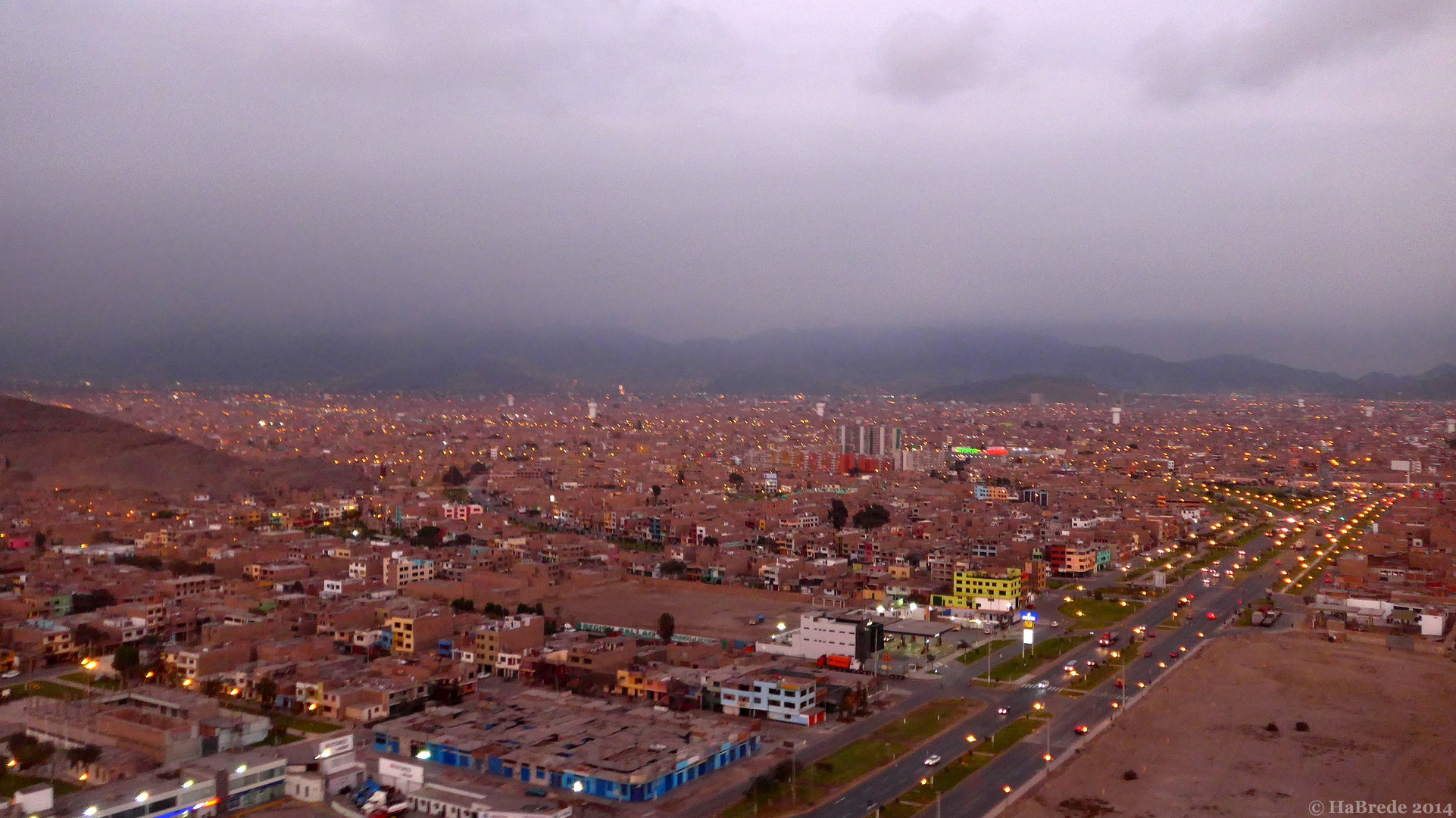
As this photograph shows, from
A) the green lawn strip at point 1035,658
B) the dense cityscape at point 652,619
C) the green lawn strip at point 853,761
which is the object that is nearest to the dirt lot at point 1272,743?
the dense cityscape at point 652,619

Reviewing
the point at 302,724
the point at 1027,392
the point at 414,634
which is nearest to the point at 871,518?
the point at 414,634

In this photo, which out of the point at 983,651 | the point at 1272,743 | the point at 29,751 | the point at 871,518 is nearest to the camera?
the point at 29,751

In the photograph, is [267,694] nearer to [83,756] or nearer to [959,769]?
[83,756]

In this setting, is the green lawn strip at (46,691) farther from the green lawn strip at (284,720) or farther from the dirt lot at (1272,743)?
the dirt lot at (1272,743)

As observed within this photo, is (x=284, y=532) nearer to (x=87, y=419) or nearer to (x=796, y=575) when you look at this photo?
(x=796, y=575)

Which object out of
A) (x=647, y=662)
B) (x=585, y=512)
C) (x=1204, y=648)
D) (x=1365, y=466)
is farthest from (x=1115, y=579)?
(x=1365, y=466)

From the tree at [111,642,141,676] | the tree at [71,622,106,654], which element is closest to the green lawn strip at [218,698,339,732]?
the tree at [111,642,141,676]
